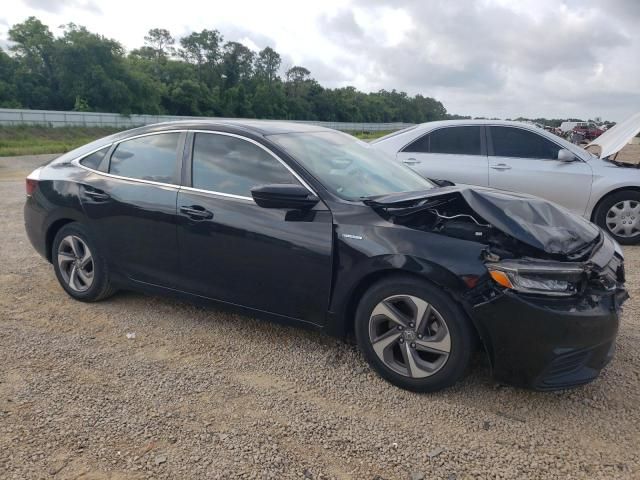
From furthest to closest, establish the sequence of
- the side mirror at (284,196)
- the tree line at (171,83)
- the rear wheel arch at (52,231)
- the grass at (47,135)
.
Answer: the tree line at (171,83), the grass at (47,135), the rear wheel arch at (52,231), the side mirror at (284,196)

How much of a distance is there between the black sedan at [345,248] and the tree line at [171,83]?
67.8 metres

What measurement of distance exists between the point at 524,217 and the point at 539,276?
48 centimetres

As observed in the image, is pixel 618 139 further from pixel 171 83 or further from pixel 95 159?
pixel 171 83

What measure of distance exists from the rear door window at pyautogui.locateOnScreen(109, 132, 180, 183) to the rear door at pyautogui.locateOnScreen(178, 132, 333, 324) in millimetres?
180

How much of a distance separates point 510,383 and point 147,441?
191cm

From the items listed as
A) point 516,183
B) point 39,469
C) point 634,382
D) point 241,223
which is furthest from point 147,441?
point 516,183

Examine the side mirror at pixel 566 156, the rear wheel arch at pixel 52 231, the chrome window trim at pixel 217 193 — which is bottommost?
the rear wheel arch at pixel 52 231

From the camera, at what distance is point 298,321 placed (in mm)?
3369

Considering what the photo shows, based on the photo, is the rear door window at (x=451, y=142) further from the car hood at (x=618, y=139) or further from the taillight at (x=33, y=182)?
the taillight at (x=33, y=182)

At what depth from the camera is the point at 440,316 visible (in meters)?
2.84

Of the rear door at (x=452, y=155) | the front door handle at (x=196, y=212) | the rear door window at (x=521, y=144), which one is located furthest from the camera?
the rear door at (x=452, y=155)

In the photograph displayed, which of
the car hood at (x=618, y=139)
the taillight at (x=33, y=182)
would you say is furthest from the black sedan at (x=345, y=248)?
the car hood at (x=618, y=139)

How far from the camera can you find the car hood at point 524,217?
288 cm

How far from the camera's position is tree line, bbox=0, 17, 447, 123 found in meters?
67.3
